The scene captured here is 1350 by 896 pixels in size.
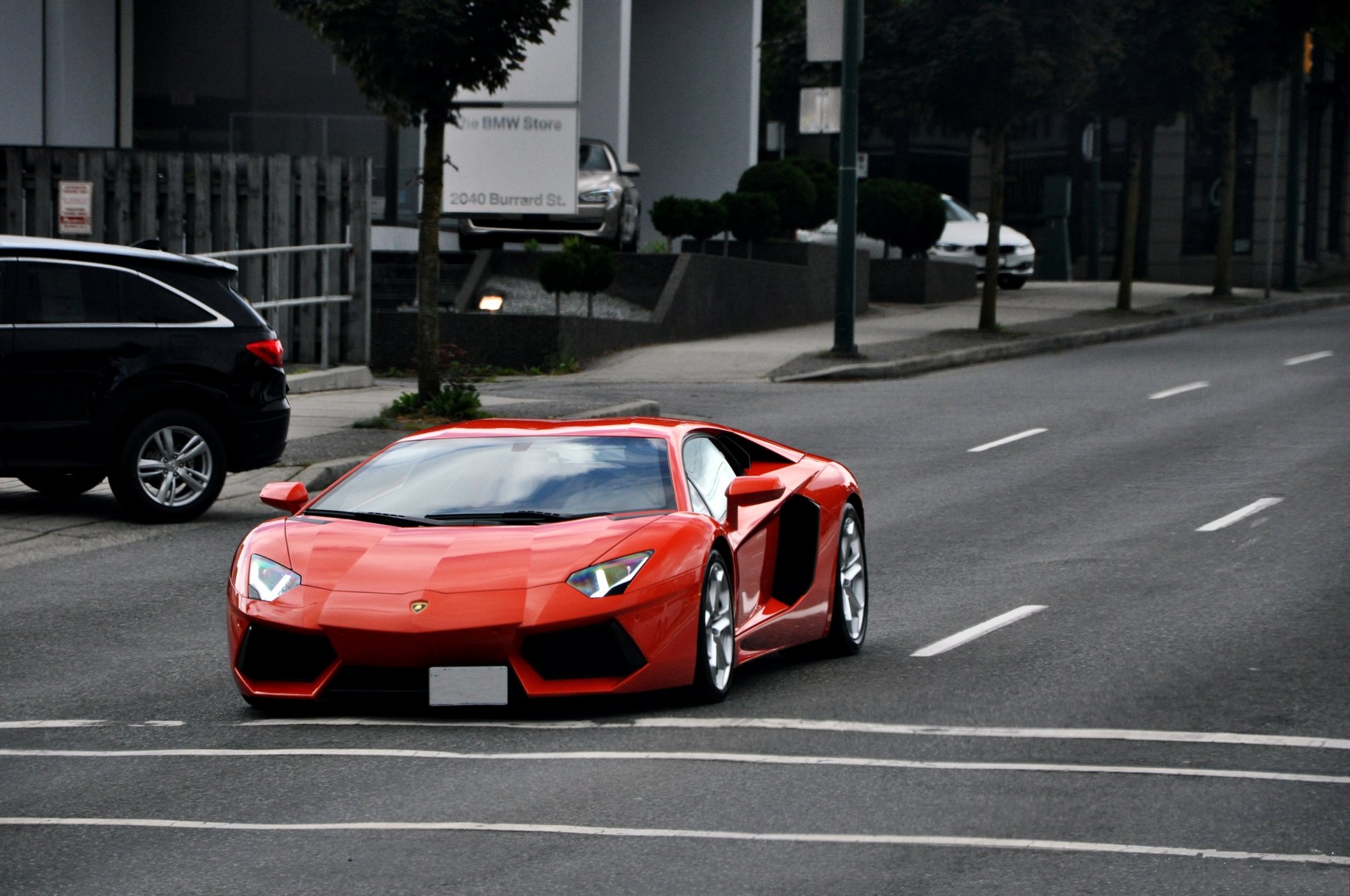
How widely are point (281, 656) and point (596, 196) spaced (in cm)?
2424

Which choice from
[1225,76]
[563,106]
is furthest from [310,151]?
[1225,76]

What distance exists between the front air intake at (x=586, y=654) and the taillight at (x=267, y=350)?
22.7 ft

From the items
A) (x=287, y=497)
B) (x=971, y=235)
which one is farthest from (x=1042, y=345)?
(x=287, y=497)

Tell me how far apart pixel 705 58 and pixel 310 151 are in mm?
10966

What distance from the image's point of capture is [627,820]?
21.6 ft

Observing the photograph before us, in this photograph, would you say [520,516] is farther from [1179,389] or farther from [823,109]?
[823,109]

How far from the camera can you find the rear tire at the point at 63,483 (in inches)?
592

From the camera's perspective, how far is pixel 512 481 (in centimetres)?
892

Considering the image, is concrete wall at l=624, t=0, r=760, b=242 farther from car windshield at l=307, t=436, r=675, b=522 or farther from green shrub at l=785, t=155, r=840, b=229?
car windshield at l=307, t=436, r=675, b=522

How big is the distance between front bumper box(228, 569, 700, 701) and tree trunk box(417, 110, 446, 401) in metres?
11.2

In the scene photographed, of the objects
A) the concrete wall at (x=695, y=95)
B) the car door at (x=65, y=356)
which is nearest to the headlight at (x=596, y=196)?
the concrete wall at (x=695, y=95)

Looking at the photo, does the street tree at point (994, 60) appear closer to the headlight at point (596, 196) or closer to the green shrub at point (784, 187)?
the headlight at point (596, 196)

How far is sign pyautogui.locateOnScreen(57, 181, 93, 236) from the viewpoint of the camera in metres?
22.5

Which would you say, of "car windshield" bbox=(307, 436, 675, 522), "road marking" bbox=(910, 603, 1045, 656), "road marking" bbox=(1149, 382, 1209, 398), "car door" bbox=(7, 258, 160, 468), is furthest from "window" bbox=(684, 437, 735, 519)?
"road marking" bbox=(1149, 382, 1209, 398)
